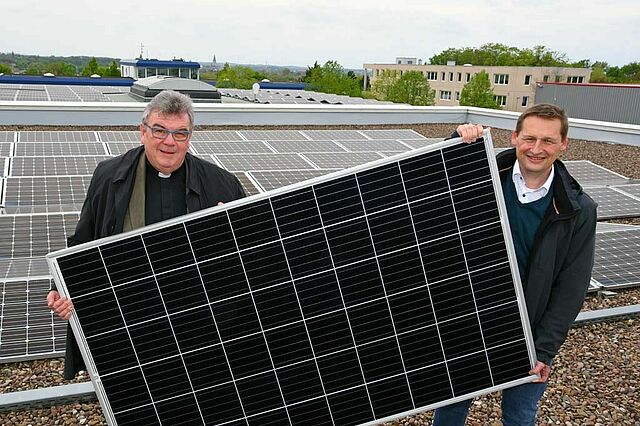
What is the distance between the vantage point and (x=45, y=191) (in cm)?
1258

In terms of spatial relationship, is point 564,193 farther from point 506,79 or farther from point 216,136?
point 506,79

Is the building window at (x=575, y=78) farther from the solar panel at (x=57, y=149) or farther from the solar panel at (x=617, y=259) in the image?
the solar panel at (x=57, y=149)

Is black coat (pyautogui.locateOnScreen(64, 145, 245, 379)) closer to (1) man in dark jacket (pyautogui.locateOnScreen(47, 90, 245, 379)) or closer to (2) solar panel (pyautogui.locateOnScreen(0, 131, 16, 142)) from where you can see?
(1) man in dark jacket (pyautogui.locateOnScreen(47, 90, 245, 379))

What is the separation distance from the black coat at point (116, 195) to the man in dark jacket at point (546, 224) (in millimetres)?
2058

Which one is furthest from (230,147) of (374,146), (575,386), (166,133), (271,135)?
(166,133)

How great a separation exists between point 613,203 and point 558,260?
11.6 m

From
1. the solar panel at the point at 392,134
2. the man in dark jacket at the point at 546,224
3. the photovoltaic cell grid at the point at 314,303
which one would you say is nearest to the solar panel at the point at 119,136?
the solar panel at the point at 392,134

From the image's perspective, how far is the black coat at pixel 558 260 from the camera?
4.23 m

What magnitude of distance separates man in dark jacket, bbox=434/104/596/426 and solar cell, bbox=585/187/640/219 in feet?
33.7

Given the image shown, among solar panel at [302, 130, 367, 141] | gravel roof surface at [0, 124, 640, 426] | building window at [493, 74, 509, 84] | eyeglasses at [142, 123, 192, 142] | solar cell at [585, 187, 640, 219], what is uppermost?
building window at [493, 74, 509, 84]

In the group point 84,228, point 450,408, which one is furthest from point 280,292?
point 450,408

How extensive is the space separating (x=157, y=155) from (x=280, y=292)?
144cm

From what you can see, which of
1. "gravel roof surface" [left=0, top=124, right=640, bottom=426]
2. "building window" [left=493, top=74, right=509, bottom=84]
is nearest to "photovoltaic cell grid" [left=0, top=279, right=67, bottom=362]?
"gravel roof surface" [left=0, top=124, right=640, bottom=426]

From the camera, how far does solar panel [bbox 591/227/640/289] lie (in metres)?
9.68
